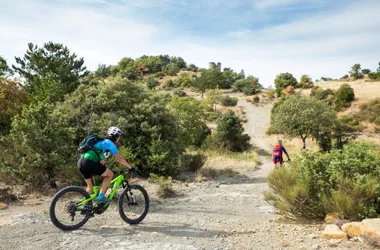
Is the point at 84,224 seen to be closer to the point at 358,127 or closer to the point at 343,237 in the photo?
the point at 343,237

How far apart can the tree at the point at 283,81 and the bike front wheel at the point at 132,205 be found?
225 ft

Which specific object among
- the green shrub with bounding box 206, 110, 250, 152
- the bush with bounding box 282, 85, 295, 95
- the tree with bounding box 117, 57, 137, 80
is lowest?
the green shrub with bounding box 206, 110, 250, 152

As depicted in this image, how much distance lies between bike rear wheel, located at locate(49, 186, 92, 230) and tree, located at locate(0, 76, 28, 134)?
9.44 meters

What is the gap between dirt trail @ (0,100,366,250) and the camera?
5168 millimetres

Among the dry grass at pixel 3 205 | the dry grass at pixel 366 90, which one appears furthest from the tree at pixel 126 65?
the dry grass at pixel 3 205

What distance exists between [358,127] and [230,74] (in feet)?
180

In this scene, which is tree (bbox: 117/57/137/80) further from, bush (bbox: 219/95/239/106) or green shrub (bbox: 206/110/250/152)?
green shrub (bbox: 206/110/250/152)

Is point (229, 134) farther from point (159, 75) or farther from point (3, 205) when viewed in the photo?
point (159, 75)

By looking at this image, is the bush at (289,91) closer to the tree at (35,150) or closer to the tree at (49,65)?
the tree at (49,65)

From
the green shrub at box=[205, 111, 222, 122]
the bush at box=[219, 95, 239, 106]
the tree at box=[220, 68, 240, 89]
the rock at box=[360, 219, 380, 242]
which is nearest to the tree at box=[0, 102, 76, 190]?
the rock at box=[360, 219, 380, 242]

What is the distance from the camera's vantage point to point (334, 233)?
532 cm

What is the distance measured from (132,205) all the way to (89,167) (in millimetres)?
1354

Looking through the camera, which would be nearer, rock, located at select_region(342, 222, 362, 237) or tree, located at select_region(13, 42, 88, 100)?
rock, located at select_region(342, 222, 362, 237)

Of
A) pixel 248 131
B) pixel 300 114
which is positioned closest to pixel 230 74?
pixel 248 131
